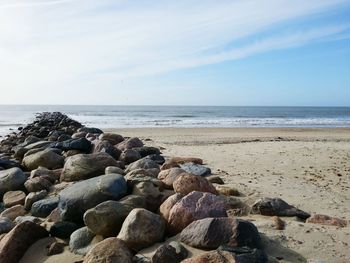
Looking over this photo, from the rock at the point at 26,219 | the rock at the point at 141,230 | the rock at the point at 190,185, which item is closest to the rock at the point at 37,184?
the rock at the point at 26,219

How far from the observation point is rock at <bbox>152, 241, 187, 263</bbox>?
10.9ft

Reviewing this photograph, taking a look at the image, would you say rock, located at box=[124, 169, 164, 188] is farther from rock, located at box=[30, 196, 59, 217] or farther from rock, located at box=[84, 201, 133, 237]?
rock, located at box=[30, 196, 59, 217]

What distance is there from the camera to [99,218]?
13.3 feet

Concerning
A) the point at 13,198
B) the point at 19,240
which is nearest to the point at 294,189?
the point at 19,240

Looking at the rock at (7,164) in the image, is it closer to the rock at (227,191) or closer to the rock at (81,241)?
the rock at (81,241)

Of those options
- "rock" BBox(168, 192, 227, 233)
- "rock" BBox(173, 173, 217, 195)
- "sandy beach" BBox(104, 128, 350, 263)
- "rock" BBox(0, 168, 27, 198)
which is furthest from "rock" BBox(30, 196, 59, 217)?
"sandy beach" BBox(104, 128, 350, 263)

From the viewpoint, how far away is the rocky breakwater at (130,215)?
3.42 m

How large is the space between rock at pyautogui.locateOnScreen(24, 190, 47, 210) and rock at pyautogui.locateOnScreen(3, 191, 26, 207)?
0.50 feet

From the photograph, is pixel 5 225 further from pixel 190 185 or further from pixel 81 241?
pixel 190 185

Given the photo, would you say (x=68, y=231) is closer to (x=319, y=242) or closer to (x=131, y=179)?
(x=131, y=179)

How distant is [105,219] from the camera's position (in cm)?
404

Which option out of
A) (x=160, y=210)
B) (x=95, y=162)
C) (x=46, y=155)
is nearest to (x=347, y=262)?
(x=160, y=210)

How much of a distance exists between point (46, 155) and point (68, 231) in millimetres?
3506

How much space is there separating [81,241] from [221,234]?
1.49 metres
